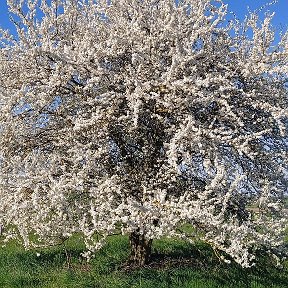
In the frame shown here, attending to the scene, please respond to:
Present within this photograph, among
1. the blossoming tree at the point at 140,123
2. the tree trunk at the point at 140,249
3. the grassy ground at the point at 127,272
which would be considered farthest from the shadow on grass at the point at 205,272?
the blossoming tree at the point at 140,123

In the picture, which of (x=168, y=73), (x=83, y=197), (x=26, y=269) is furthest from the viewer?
(x=26, y=269)

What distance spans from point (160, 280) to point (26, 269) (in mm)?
3152

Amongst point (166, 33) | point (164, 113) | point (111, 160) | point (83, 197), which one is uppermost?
point (166, 33)

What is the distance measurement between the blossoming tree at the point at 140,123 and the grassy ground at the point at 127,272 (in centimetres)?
87

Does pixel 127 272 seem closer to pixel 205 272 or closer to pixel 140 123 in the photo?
pixel 205 272

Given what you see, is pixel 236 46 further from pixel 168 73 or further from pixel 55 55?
pixel 55 55

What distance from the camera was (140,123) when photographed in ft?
28.1

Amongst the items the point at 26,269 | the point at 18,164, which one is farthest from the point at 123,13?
the point at 26,269

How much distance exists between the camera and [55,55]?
25.7 ft

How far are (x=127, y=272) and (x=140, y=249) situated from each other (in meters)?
0.74

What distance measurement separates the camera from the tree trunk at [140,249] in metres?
10.1

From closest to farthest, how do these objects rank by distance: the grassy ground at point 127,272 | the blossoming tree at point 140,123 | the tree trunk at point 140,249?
the blossoming tree at point 140,123, the grassy ground at point 127,272, the tree trunk at point 140,249

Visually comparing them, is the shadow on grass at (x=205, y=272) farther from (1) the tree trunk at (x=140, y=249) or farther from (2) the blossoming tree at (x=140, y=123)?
(2) the blossoming tree at (x=140, y=123)

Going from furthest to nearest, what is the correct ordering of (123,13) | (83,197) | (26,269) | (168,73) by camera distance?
1. (26,269)
2. (123,13)
3. (83,197)
4. (168,73)
